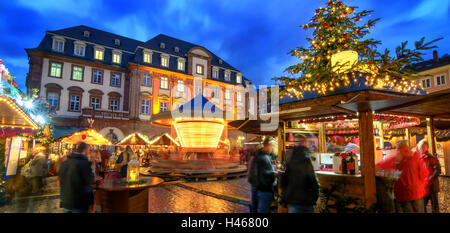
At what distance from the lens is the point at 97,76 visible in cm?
2866

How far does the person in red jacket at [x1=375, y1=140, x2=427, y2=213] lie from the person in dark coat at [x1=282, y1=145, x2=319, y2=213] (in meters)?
2.09

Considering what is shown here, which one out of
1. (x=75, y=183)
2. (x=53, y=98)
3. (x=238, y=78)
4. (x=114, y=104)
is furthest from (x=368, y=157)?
(x=238, y=78)

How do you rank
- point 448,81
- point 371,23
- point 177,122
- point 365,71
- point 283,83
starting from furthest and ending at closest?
point 448,81
point 177,122
point 283,83
point 371,23
point 365,71

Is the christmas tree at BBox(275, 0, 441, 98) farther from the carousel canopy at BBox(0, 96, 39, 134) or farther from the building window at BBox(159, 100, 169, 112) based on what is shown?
the building window at BBox(159, 100, 169, 112)

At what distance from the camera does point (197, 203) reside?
6.66 metres

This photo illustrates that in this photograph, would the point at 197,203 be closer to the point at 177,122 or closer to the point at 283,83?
the point at 177,122

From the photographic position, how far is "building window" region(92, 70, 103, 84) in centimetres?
2840

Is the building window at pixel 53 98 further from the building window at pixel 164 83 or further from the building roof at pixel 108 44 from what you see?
the building window at pixel 164 83

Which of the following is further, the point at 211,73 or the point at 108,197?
the point at 211,73

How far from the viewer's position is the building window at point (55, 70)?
26000 millimetres

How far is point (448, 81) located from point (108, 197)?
36.7m

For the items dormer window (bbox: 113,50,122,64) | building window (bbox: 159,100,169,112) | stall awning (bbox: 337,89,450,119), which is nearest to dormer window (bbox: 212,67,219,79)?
building window (bbox: 159,100,169,112)

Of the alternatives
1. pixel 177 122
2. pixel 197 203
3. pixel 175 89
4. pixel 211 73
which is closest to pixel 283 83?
pixel 197 203

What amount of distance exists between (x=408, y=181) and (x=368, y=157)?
740 millimetres
